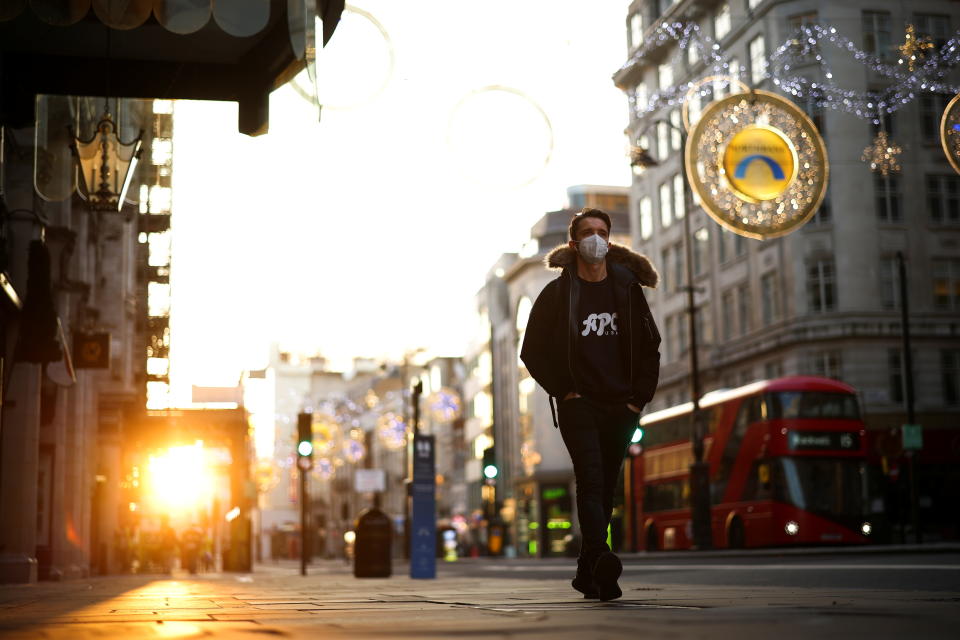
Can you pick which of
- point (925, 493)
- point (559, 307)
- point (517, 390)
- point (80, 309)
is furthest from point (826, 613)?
point (517, 390)

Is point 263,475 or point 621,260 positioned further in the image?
point 263,475

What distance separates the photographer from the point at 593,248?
6.75 meters

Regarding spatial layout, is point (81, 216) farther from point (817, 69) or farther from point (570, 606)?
point (817, 69)

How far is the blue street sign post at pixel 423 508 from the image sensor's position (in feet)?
66.1

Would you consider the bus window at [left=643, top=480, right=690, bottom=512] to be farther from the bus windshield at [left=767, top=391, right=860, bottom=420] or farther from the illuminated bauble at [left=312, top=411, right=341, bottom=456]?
the illuminated bauble at [left=312, top=411, right=341, bottom=456]

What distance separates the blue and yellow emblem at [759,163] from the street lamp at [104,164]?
24.4ft

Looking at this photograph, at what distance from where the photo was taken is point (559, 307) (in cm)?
689

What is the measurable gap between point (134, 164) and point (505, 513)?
80.8 m

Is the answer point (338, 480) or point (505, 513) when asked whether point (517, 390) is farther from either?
point (338, 480)

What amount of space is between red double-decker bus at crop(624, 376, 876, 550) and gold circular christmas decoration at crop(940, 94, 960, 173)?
17.6 meters

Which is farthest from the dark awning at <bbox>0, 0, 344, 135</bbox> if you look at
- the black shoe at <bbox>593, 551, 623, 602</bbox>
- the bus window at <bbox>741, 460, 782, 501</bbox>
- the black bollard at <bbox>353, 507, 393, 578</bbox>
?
the bus window at <bbox>741, 460, 782, 501</bbox>

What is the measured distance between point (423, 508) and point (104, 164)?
8.31 m

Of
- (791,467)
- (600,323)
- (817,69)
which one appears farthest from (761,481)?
(600,323)

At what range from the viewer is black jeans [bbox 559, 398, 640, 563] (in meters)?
6.54
